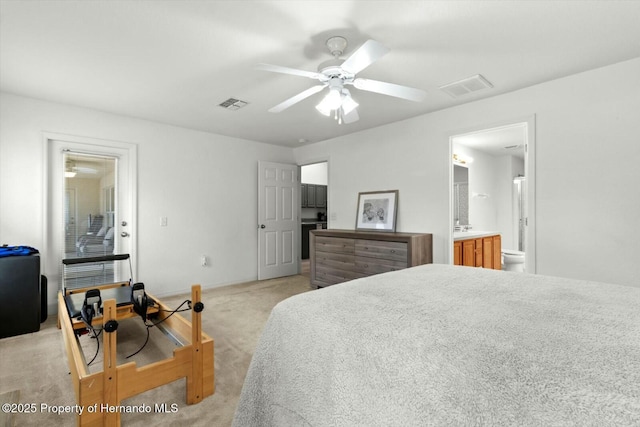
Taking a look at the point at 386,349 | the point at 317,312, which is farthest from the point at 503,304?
the point at 317,312

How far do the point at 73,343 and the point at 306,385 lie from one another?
64.4 inches

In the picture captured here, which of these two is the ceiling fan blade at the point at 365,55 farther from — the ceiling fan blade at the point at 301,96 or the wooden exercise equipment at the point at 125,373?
the wooden exercise equipment at the point at 125,373

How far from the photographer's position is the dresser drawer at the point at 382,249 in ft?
11.4

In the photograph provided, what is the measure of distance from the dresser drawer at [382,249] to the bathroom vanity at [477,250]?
789mm

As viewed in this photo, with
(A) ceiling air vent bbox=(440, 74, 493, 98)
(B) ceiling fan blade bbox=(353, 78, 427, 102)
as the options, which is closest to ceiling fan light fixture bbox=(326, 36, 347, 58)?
(B) ceiling fan blade bbox=(353, 78, 427, 102)

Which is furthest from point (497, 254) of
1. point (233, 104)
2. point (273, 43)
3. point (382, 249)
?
point (273, 43)

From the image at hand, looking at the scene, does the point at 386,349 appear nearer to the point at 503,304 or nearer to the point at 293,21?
the point at 503,304

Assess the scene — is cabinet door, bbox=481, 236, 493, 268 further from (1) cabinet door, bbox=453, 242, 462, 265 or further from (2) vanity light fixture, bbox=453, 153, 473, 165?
(2) vanity light fixture, bbox=453, 153, 473, 165

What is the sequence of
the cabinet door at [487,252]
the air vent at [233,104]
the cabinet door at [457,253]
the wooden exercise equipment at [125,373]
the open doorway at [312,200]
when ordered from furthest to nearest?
the open doorway at [312,200]
the cabinet door at [487,252]
the cabinet door at [457,253]
the air vent at [233,104]
the wooden exercise equipment at [125,373]

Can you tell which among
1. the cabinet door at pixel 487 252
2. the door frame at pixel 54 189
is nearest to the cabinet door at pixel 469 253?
the cabinet door at pixel 487 252

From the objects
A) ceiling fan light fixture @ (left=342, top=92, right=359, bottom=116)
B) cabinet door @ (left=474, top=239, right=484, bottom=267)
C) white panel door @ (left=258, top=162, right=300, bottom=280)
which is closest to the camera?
ceiling fan light fixture @ (left=342, top=92, right=359, bottom=116)

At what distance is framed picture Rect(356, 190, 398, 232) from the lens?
4.08 meters

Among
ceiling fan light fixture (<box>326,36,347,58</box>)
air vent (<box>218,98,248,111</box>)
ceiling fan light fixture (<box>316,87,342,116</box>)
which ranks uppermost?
air vent (<box>218,98,248,111</box>)

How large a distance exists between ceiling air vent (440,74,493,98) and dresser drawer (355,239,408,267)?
5.49 feet
